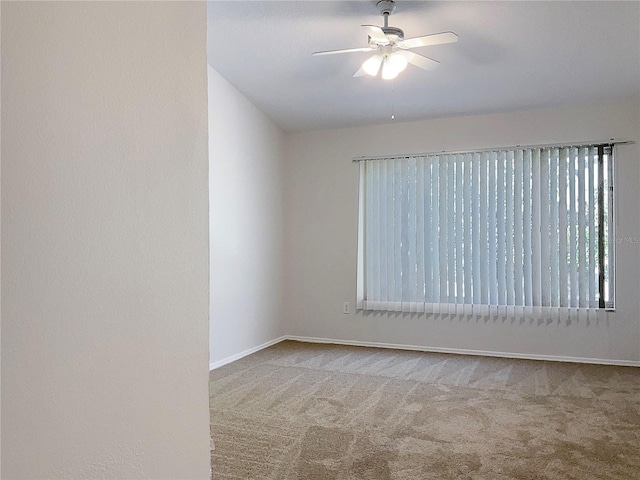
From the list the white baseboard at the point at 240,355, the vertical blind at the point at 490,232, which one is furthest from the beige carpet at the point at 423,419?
the vertical blind at the point at 490,232

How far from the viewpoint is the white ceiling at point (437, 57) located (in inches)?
140

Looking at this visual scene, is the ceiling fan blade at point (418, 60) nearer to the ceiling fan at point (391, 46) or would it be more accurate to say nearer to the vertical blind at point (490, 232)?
the ceiling fan at point (391, 46)

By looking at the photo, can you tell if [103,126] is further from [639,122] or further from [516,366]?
[639,122]

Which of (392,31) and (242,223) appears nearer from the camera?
(392,31)

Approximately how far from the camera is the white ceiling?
11.7 ft

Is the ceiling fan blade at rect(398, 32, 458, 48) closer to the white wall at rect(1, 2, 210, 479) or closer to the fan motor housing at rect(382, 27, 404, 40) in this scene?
the fan motor housing at rect(382, 27, 404, 40)

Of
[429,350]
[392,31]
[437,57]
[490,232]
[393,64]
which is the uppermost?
[437,57]

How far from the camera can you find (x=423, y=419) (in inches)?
125

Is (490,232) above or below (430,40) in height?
below

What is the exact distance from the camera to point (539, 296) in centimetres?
492

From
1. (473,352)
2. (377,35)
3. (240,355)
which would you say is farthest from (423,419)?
(377,35)

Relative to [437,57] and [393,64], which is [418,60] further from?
[437,57]

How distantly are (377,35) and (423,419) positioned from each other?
2.47m

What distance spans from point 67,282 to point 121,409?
28 cm
